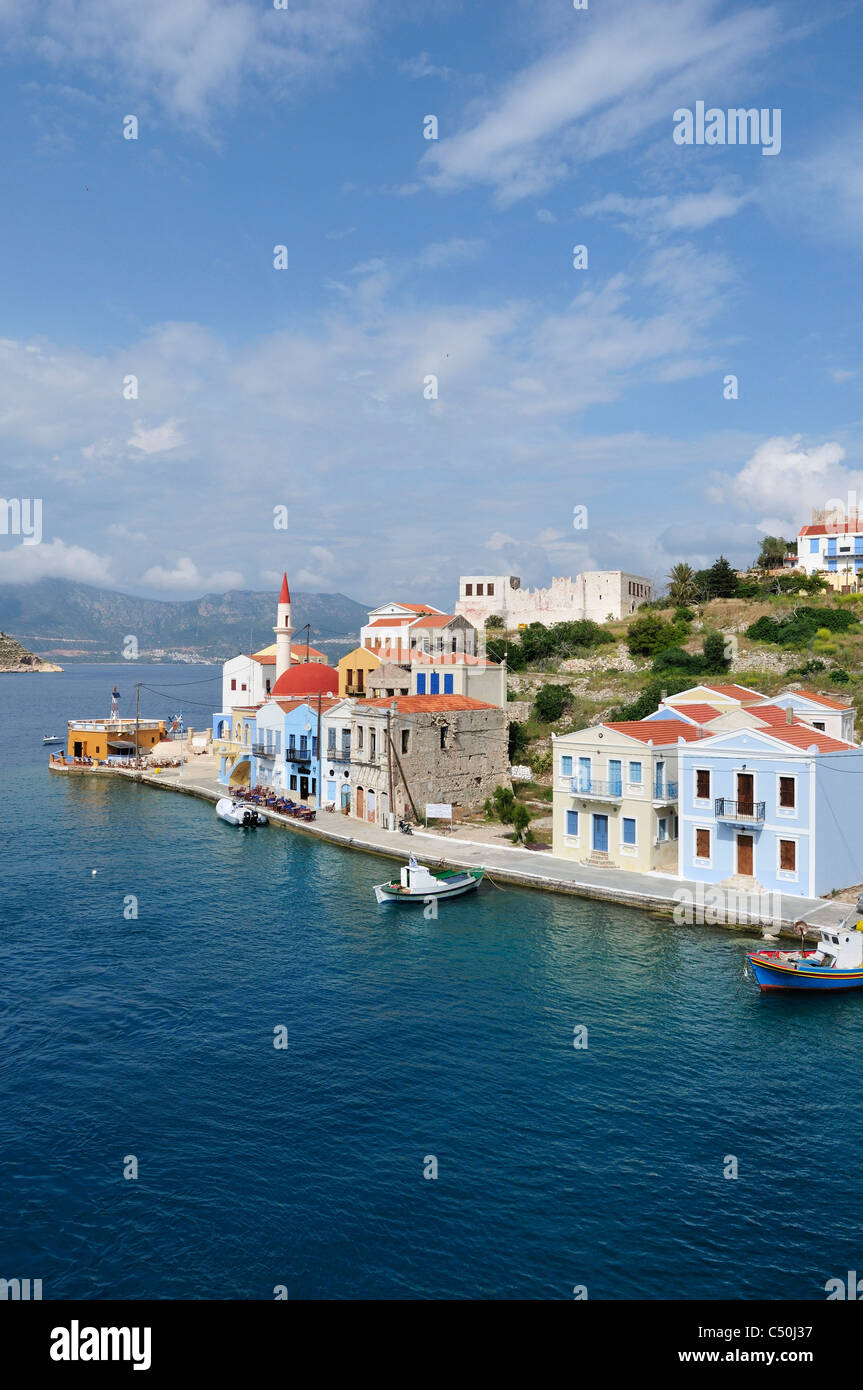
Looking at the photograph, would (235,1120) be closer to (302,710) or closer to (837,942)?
(837,942)

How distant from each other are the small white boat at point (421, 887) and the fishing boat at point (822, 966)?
1256 cm

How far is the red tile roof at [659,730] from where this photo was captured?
119 feet

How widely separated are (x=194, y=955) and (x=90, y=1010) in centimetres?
481

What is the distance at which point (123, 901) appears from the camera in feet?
116

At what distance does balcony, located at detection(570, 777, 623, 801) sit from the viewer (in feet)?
120

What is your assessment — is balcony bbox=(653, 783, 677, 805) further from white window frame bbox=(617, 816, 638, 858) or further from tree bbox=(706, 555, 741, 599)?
tree bbox=(706, 555, 741, 599)

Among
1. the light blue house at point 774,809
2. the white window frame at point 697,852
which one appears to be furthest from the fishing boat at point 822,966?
the white window frame at point 697,852

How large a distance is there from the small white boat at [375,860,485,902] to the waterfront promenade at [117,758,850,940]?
2.25m

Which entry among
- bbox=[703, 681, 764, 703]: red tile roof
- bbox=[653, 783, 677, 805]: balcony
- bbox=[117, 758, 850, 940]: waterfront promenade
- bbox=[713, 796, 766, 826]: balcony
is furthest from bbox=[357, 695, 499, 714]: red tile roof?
bbox=[713, 796, 766, 826]: balcony

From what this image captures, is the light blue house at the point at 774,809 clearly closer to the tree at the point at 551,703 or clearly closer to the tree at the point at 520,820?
the tree at the point at 520,820

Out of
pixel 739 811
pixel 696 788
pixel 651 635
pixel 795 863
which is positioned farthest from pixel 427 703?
pixel 651 635

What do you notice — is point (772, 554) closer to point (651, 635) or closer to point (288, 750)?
point (651, 635)

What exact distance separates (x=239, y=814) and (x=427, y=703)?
12363mm

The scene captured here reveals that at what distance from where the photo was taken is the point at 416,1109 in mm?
19266
